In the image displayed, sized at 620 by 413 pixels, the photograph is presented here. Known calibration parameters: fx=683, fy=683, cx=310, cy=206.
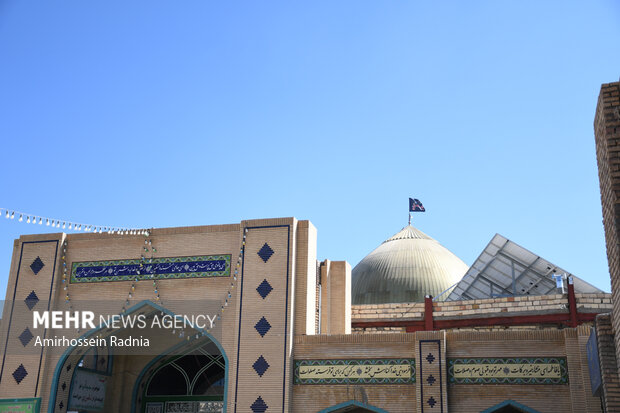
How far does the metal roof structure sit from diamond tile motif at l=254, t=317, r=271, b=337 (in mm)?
6989

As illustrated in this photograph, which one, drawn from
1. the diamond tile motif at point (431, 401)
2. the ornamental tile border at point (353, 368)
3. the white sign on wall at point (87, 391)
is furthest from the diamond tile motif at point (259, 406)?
the white sign on wall at point (87, 391)

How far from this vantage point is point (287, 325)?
12234mm

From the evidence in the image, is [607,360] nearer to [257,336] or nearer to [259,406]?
[259,406]

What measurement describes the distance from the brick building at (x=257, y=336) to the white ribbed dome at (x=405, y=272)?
12.4 feet

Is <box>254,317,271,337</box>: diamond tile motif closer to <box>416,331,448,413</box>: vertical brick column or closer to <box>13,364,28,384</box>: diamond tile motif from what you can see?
<box>416,331,448,413</box>: vertical brick column

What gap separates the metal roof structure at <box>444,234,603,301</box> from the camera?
647 inches

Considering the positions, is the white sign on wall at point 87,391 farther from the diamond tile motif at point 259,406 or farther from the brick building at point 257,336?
the diamond tile motif at point 259,406

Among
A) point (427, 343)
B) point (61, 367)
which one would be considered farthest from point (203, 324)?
point (427, 343)

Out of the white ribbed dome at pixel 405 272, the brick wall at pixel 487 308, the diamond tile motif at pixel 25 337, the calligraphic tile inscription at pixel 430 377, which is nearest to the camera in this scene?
the calligraphic tile inscription at pixel 430 377

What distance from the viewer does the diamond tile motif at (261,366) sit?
12125 mm

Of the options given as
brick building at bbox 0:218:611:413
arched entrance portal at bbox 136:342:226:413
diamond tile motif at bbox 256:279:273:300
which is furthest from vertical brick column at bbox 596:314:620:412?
arched entrance portal at bbox 136:342:226:413

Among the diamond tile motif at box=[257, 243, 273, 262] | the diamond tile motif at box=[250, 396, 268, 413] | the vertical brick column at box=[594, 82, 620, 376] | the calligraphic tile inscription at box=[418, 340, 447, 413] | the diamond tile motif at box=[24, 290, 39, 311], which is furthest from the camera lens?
the diamond tile motif at box=[24, 290, 39, 311]

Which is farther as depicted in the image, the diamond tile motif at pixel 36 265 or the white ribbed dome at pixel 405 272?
the white ribbed dome at pixel 405 272

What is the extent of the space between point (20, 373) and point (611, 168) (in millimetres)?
11416
